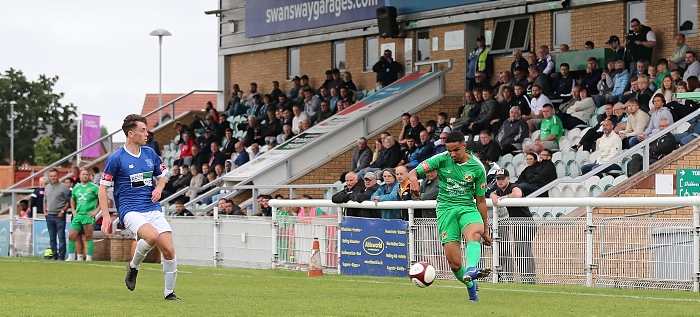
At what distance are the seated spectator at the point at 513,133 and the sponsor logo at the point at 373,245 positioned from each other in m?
5.44

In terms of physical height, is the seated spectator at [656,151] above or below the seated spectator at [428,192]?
above

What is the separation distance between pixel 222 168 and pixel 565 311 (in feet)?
67.0

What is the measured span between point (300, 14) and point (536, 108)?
507 inches

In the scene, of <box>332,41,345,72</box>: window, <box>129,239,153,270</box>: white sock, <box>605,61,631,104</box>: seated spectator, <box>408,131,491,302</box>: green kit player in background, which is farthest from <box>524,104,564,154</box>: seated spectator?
<box>332,41,345,72</box>: window

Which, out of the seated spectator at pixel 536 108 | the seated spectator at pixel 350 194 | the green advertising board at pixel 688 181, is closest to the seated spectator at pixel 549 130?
the seated spectator at pixel 536 108

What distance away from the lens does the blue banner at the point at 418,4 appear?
102 feet

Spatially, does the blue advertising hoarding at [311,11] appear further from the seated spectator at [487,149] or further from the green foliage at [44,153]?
the green foliage at [44,153]

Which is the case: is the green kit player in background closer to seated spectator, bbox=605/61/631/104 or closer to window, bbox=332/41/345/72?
seated spectator, bbox=605/61/631/104

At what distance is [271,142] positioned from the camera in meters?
32.5

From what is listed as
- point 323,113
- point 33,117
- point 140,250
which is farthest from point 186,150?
point 33,117

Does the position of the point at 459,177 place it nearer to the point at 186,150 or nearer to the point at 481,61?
the point at 481,61

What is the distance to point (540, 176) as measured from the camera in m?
→ 20.3

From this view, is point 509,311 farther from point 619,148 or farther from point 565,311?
point 619,148

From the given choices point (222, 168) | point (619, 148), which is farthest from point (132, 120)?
point (222, 168)
